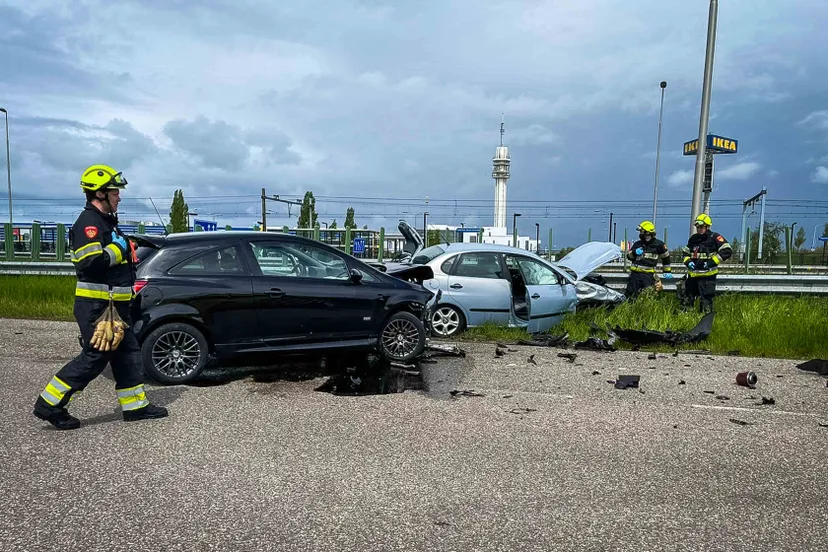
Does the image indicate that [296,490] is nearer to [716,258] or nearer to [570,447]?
[570,447]

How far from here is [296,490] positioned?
11.3 feet

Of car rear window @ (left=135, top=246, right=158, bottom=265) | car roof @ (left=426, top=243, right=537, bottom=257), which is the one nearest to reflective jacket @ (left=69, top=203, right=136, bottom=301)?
car rear window @ (left=135, top=246, right=158, bottom=265)

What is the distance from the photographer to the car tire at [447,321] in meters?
8.90

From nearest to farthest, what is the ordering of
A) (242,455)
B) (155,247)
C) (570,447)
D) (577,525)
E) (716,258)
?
(577,525) < (242,455) < (570,447) < (155,247) < (716,258)

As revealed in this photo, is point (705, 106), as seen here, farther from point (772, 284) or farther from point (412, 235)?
point (412, 235)

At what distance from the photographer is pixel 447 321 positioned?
8953 mm

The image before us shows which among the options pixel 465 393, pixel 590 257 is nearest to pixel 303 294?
pixel 465 393

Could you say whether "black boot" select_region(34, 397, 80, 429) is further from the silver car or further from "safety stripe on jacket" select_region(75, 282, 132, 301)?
the silver car

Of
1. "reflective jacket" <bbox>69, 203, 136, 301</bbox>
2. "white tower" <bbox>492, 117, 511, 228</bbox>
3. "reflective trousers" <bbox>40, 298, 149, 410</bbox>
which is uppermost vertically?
"white tower" <bbox>492, 117, 511, 228</bbox>

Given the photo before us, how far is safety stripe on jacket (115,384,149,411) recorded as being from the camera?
15.1ft

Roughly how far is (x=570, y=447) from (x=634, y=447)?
49cm

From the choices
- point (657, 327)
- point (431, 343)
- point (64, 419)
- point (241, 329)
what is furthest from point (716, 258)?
point (64, 419)

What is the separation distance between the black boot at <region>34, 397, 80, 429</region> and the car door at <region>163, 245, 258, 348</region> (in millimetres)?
1579

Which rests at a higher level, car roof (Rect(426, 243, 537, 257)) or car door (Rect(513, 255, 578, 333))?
car roof (Rect(426, 243, 537, 257))
